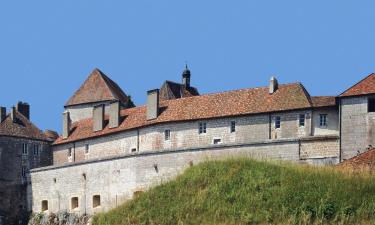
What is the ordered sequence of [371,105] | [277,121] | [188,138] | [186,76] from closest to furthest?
[371,105] < [277,121] < [188,138] < [186,76]

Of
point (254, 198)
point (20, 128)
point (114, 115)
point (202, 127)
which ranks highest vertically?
point (114, 115)

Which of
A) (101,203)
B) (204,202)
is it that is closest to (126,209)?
(204,202)

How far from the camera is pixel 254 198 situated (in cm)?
3303

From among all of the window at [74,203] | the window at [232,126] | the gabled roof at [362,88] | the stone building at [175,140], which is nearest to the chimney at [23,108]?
the stone building at [175,140]

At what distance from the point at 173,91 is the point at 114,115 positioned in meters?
10.8

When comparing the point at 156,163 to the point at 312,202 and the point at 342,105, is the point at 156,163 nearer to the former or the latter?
the point at 342,105

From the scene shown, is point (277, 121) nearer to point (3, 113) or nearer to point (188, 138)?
point (188, 138)

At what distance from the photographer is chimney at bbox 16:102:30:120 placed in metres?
69.7

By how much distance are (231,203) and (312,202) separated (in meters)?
3.19

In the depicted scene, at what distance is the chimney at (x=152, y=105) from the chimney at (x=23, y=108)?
15.0 metres

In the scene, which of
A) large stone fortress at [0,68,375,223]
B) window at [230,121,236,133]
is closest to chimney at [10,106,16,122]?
large stone fortress at [0,68,375,223]

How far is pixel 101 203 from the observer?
53.6m

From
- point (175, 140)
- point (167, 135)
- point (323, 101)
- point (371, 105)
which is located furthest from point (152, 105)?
point (371, 105)

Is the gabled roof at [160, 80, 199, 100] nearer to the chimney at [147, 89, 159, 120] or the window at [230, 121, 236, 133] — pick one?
the chimney at [147, 89, 159, 120]
